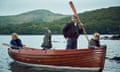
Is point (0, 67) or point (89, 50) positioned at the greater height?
point (89, 50)

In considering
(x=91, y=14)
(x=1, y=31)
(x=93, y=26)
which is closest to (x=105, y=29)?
(x=93, y=26)

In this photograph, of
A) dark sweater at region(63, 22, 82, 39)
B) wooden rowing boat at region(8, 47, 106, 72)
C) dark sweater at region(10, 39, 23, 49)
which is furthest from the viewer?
dark sweater at region(10, 39, 23, 49)

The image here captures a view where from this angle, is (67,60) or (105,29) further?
(105,29)

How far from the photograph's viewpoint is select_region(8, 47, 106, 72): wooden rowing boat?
1571 centimetres

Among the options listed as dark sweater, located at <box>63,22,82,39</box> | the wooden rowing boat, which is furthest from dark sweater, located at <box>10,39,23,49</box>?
dark sweater, located at <box>63,22,82,39</box>

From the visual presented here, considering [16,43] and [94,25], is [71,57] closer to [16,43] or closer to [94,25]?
[16,43]

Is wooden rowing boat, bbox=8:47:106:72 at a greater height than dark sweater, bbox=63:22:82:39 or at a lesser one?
lesser

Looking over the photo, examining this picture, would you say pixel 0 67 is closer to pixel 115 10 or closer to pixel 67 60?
pixel 67 60

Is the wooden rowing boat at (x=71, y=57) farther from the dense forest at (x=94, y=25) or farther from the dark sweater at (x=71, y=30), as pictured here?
the dense forest at (x=94, y=25)

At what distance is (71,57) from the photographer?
1634 centimetres

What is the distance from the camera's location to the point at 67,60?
1656cm

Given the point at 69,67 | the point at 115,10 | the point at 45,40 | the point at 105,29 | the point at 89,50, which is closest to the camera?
the point at 89,50

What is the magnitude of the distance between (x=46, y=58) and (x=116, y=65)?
5320mm

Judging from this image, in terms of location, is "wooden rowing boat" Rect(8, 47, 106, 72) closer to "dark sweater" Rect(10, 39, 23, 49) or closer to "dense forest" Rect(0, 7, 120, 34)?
"dark sweater" Rect(10, 39, 23, 49)
